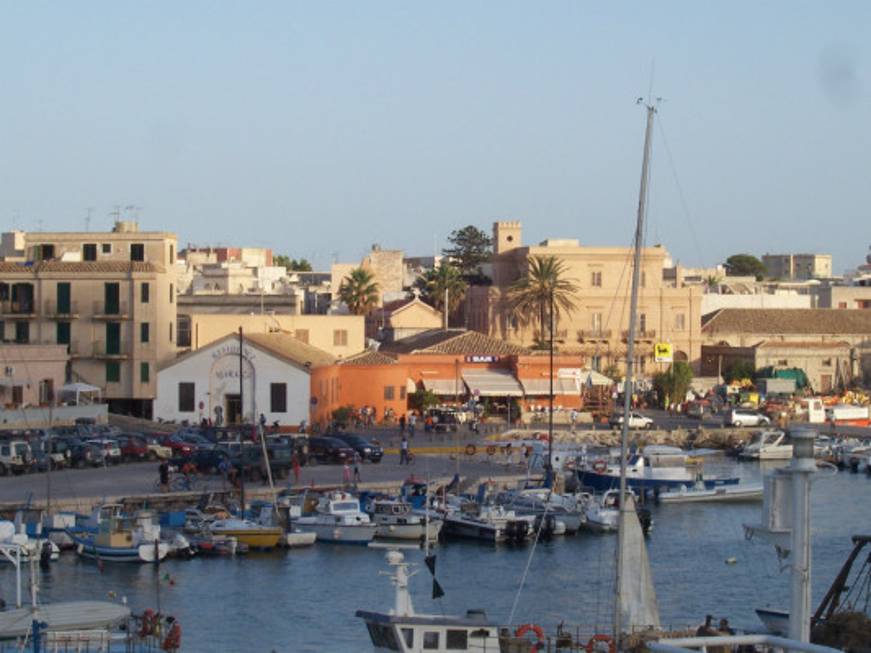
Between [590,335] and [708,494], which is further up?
[590,335]

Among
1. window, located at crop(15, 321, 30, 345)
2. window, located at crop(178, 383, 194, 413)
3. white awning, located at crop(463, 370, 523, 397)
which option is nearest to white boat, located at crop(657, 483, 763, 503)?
white awning, located at crop(463, 370, 523, 397)

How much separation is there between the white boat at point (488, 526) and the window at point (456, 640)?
59.1 ft

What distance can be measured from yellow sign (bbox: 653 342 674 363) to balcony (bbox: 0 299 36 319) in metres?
29.6

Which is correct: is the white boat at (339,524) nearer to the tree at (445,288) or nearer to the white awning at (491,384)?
the white awning at (491,384)

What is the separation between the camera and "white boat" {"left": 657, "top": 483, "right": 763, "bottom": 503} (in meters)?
49.8

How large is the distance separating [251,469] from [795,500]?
36023mm

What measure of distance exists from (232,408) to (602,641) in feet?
114

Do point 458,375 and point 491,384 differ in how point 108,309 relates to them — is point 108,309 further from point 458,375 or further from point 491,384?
point 491,384

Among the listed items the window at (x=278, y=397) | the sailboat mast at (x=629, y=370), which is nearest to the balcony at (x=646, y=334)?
the window at (x=278, y=397)

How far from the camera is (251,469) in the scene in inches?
1828

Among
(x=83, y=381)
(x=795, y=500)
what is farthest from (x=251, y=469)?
(x=795, y=500)

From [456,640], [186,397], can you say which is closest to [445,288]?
[186,397]

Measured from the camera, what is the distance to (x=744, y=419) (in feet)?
224

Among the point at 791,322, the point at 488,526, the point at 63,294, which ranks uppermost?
the point at 791,322
